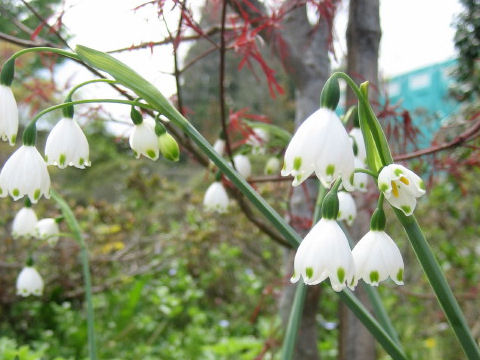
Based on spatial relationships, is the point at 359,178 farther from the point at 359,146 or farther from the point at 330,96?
the point at 330,96

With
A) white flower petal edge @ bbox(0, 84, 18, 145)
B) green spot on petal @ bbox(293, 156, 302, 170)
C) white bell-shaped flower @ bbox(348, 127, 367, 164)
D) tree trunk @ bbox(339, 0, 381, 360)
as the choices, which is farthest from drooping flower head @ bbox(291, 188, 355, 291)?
tree trunk @ bbox(339, 0, 381, 360)

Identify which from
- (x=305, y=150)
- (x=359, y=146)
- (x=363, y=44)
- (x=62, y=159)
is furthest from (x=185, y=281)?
(x=305, y=150)

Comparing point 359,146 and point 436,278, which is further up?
point 359,146

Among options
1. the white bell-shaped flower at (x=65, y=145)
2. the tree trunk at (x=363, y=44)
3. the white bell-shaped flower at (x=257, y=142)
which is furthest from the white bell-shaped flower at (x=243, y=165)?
the white bell-shaped flower at (x=65, y=145)

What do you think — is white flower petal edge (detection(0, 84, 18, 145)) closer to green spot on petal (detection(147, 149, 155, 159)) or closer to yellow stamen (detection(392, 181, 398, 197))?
green spot on petal (detection(147, 149, 155, 159))

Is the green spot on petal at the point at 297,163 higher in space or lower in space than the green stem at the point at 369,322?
higher

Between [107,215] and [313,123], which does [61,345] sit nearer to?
[107,215]

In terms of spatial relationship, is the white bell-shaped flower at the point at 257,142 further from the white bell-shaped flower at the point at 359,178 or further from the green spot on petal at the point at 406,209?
the green spot on petal at the point at 406,209
